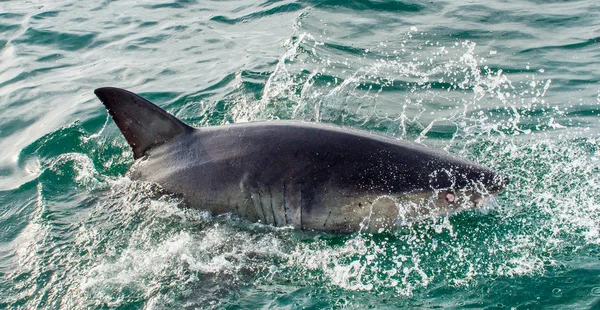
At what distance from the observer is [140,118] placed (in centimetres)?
467

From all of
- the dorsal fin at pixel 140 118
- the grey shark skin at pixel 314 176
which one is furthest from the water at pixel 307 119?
the dorsal fin at pixel 140 118

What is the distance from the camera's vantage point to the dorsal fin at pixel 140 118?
4.62 metres

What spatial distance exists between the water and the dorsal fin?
1.48ft

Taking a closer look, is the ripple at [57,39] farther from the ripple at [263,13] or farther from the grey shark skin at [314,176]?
the grey shark skin at [314,176]

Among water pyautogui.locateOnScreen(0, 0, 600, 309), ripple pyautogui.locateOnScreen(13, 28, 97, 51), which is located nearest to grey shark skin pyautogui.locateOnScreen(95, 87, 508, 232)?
water pyautogui.locateOnScreen(0, 0, 600, 309)

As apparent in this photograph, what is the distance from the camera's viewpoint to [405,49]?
8.39m

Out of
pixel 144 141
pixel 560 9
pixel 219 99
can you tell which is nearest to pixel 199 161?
pixel 144 141

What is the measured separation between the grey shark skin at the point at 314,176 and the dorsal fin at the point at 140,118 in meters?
0.01

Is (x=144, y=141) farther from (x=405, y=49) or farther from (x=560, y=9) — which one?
(x=560, y=9)

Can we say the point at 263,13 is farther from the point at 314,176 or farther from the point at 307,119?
the point at 314,176

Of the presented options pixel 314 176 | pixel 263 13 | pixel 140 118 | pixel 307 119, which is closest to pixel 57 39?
pixel 263 13

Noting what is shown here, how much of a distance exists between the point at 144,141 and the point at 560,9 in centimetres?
753

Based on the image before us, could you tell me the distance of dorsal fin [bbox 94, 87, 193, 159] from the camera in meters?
4.62

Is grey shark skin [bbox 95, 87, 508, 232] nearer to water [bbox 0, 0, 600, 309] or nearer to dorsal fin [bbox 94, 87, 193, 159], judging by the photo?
dorsal fin [bbox 94, 87, 193, 159]
